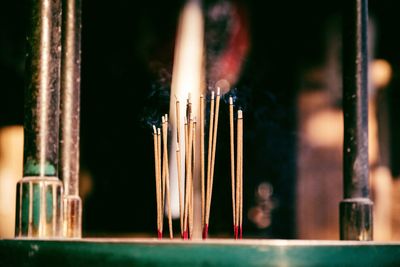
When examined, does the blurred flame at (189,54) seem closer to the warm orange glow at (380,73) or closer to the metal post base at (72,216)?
the warm orange glow at (380,73)

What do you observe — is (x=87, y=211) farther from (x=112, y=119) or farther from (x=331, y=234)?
(x=331, y=234)

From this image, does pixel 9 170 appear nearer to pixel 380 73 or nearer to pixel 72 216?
pixel 72 216

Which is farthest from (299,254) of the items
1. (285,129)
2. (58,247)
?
(285,129)

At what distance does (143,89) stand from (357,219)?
108 inches

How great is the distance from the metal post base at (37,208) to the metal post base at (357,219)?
0.99 meters

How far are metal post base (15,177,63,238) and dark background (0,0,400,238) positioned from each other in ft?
7.47

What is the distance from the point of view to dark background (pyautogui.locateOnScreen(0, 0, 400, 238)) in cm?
472

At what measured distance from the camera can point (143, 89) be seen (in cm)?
489

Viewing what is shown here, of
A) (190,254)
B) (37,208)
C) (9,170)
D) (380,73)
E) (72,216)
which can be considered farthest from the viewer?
(380,73)

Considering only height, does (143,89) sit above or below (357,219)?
above

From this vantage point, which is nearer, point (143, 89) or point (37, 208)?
point (37, 208)

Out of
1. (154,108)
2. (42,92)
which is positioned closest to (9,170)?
(154,108)

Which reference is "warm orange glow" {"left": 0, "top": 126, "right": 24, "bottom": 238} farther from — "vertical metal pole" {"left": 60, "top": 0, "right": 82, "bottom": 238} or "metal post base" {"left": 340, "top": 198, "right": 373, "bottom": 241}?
"metal post base" {"left": 340, "top": 198, "right": 373, "bottom": 241}

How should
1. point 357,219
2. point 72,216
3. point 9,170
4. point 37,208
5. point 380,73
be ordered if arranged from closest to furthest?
1. point 37,208
2. point 357,219
3. point 72,216
4. point 9,170
5. point 380,73
